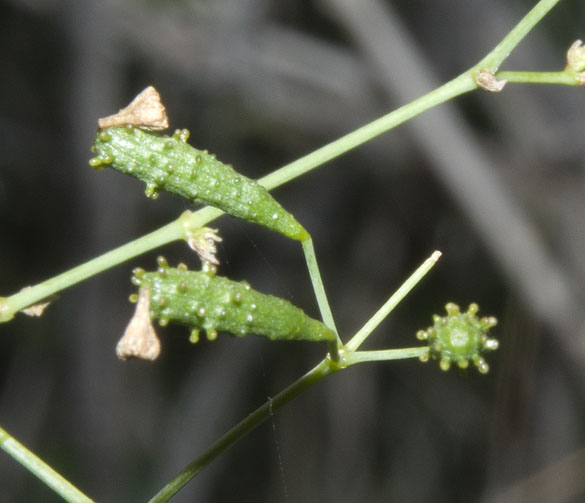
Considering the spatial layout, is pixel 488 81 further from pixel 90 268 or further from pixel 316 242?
pixel 316 242

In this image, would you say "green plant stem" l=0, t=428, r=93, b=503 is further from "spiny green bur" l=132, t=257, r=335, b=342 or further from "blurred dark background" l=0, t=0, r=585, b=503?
"blurred dark background" l=0, t=0, r=585, b=503

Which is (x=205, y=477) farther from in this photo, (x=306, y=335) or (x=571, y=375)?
(x=306, y=335)

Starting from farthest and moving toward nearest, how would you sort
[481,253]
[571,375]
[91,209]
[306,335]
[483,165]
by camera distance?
[481,253] → [571,375] → [91,209] → [483,165] → [306,335]

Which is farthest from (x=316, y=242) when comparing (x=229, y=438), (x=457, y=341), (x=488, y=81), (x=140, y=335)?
(x=140, y=335)

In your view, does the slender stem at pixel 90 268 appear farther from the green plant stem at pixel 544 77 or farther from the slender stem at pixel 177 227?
the green plant stem at pixel 544 77

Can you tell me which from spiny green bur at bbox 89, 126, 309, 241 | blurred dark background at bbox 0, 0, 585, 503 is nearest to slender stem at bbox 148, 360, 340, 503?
spiny green bur at bbox 89, 126, 309, 241

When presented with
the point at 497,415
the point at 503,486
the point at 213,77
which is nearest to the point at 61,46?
the point at 213,77

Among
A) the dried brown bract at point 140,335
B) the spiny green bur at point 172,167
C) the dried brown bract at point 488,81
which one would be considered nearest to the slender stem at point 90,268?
the spiny green bur at point 172,167
